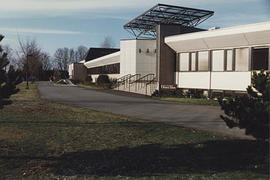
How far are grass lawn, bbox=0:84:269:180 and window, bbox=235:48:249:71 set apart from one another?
12.2m

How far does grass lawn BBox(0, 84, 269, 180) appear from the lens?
532cm

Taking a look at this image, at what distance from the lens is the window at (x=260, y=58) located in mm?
18141

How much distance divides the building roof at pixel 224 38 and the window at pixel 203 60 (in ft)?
1.52

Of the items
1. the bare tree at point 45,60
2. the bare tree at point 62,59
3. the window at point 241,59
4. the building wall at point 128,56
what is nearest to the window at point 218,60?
the window at point 241,59

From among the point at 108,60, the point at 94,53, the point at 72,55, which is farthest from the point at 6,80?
the point at 72,55

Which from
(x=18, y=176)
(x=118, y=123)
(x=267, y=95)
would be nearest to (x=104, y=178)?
(x=18, y=176)

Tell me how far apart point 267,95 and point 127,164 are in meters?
3.29

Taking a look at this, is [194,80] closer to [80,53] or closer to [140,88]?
[140,88]

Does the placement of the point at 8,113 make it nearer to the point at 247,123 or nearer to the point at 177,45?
the point at 247,123

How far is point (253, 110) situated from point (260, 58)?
570 inches

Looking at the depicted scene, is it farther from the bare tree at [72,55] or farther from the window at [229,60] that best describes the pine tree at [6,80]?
the bare tree at [72,55]

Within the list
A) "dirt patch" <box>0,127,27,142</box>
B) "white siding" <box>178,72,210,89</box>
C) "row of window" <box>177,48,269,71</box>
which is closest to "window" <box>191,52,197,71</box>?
"row of window" <box>177,48,269,71</box>

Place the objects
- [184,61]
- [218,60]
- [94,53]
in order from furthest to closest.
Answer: [94,53]
[184,61]
[218,60]

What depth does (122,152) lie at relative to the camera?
6676mm
